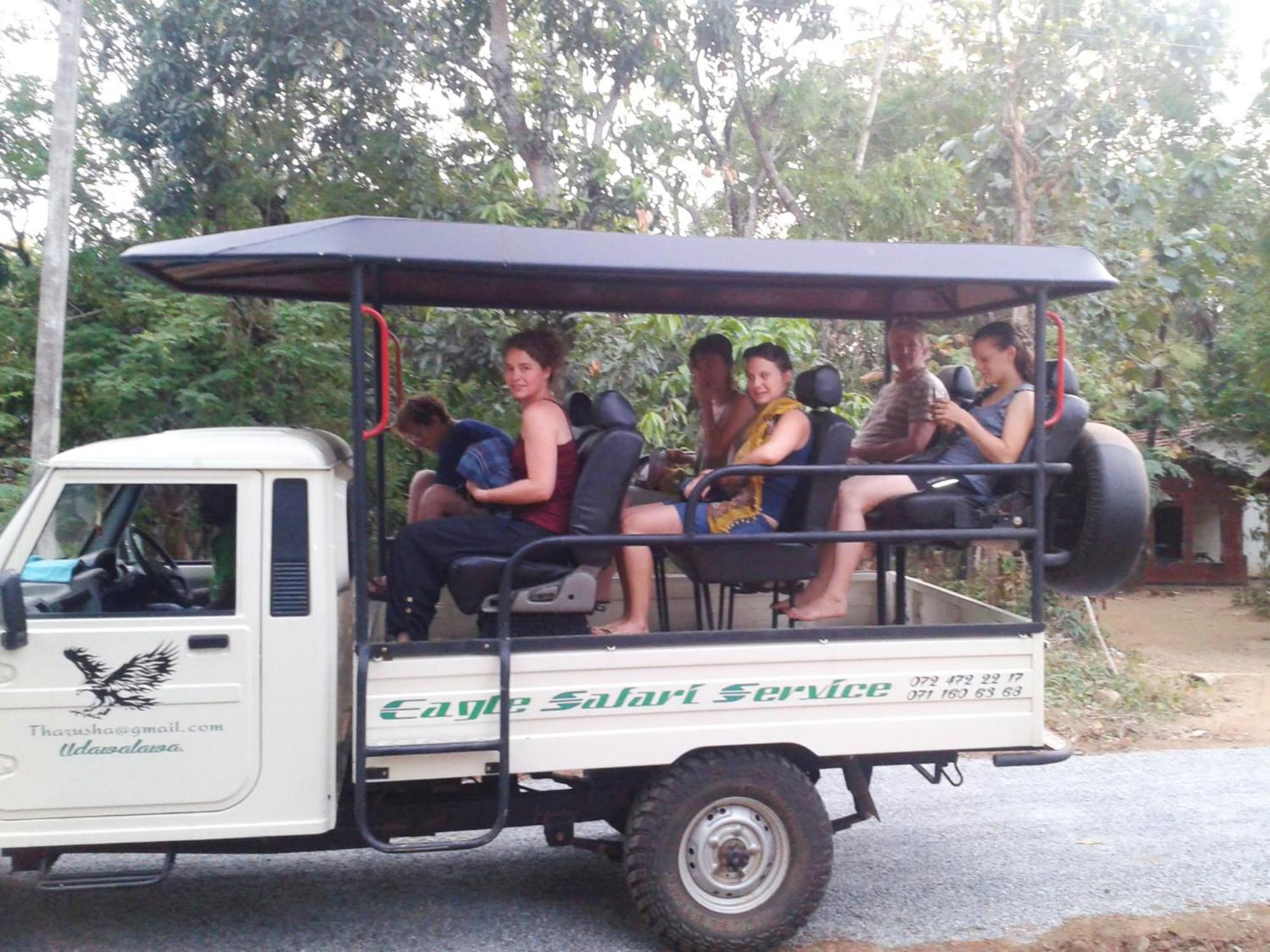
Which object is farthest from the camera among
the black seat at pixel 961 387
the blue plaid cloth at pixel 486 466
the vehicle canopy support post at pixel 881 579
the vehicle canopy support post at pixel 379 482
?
the black seat at pixel 961 387

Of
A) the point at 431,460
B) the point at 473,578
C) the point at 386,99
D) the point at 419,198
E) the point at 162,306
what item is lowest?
the point at 473,578

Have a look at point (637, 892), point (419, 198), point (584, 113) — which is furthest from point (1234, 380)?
point (637, 892)

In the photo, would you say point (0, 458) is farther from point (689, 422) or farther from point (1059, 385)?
point (1059, 385)

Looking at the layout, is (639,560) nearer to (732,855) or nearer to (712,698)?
(712,698)

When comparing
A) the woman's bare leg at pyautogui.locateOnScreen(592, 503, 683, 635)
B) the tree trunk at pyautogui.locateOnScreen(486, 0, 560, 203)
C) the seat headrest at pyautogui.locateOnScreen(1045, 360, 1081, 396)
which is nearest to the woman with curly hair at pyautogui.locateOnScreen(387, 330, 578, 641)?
the woman's bare leg at pyautogui.locateOnScreen(592, 503, 683, 635)

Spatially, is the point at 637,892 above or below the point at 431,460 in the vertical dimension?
below

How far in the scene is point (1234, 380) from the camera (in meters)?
15.1

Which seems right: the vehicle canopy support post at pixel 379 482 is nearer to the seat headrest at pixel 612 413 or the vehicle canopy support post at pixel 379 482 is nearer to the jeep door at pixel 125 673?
the seat headrest at pixel 612 413

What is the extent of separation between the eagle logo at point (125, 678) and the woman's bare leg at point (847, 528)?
7.59ft

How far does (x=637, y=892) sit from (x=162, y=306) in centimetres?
625

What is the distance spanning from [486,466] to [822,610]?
1.44 m

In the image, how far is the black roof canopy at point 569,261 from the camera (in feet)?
11.8

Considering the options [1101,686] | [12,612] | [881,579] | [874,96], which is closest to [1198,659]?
[1101,686]

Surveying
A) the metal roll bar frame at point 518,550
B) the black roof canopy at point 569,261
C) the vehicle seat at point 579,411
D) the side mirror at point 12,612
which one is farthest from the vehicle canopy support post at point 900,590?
the side mirror at point 12,612
